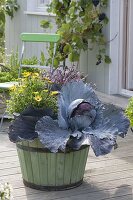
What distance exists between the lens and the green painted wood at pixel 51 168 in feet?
13.7

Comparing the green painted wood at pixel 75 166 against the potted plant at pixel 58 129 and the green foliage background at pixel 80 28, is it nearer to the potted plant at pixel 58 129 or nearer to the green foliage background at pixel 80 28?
the potted plant at pixel 58 129

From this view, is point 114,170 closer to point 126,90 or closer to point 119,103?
point 119,103

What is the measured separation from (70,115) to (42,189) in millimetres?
633

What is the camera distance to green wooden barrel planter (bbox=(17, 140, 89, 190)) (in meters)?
4.18

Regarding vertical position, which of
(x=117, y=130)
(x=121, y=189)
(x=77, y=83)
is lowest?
(x=121, y=189)

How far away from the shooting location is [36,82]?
4324 mm

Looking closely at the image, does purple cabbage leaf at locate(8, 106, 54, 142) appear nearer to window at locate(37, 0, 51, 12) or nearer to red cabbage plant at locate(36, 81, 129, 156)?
red cabbage plant at locate(36, 81, 129, 156)

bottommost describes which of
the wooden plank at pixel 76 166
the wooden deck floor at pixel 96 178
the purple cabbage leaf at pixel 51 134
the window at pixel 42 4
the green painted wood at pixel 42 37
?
the wooden deck floor at pixel 96 178

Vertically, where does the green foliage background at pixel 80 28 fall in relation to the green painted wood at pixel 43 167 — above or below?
above

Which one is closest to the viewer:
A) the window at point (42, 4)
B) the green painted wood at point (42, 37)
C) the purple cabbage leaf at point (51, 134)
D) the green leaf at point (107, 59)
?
the purple cabbage leaf at point (51, 134)

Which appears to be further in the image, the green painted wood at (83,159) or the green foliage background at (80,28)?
the green foliage background at (80,28)

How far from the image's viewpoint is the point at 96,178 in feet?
15.1

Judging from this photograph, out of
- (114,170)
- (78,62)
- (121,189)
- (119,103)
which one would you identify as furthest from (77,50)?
(121,189)

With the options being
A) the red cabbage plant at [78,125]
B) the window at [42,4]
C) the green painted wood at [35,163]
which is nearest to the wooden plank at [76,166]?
the red cabbage plant at [78,125]
